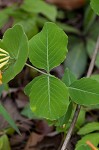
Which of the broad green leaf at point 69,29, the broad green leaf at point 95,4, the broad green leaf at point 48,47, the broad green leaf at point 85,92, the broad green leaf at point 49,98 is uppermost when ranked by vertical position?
the broad green leaf at point 95,4

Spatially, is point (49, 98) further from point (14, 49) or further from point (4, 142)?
point (4, 142)

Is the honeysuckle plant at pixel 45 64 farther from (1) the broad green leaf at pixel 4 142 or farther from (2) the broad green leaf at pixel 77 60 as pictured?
(2) the broad green leaf at pixel 77 60

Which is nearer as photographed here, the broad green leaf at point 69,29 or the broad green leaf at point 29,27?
the broad green leaf at point 29,27

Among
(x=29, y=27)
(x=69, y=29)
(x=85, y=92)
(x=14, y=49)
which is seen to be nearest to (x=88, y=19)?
(x=69, y=29)

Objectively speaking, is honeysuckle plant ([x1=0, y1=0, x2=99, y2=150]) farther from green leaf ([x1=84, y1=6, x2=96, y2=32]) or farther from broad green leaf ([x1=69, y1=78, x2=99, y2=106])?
green leaf ([x1=84, y1=6, x2=96, y2=32])

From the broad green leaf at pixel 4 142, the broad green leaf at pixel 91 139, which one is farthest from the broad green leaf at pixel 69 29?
the broad green leaf at pixel 91 139

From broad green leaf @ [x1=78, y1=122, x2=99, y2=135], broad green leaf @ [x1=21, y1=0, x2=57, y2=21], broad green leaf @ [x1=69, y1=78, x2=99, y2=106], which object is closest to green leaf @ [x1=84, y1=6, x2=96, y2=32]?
broad green leaf @ [x1=21, y1=0, x2=57, y2=21]

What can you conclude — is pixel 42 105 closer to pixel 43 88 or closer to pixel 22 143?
pixel 43 88
